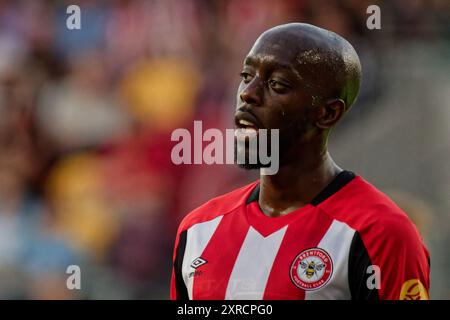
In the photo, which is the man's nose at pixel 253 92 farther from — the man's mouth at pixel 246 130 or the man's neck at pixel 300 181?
the man's neck at pixel 300 181

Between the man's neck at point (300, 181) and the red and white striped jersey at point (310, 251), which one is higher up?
the man's neck at point (300, 181)

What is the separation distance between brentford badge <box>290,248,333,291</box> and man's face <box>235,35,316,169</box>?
44 cm

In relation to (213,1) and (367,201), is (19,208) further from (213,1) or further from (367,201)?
(367,201)

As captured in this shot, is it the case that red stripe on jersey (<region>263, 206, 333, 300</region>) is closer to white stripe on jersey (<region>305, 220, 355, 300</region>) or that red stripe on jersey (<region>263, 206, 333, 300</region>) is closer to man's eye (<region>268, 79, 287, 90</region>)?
white stripe on jersey (<region>305, 220, 355, 300</region>)

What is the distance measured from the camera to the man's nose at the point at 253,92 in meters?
3.23

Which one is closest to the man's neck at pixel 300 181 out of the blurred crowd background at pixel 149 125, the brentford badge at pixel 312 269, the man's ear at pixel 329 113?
the man's ear at pixel 329 113

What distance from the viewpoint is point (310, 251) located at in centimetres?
319

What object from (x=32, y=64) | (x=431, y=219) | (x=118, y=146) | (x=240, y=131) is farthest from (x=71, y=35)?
(x=240, y=131)

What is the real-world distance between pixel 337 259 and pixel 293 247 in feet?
0.67

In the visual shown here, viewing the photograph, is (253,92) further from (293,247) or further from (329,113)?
(293,247)

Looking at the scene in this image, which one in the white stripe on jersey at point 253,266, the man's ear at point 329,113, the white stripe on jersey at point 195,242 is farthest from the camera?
the white stripe on jersey at point 195,242

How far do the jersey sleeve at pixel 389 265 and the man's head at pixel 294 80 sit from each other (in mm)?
491

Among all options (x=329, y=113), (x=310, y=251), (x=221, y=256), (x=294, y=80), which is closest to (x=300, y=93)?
(x=294, y=80)

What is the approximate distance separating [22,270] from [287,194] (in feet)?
12.9
